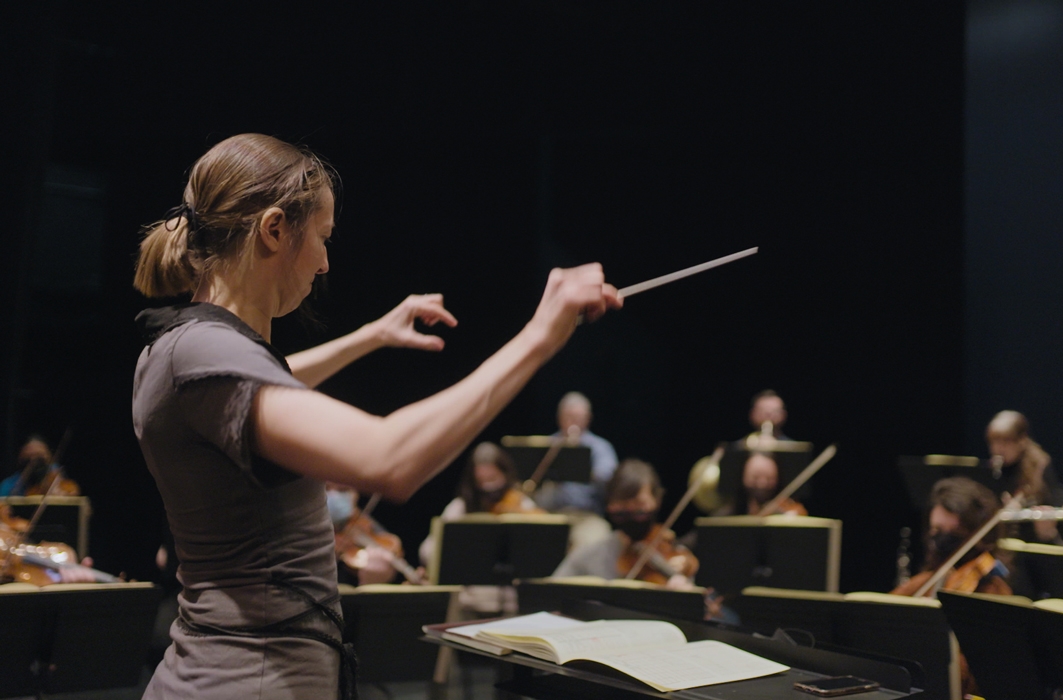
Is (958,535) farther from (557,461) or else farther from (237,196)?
(237,196)

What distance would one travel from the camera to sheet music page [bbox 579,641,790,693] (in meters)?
1.28

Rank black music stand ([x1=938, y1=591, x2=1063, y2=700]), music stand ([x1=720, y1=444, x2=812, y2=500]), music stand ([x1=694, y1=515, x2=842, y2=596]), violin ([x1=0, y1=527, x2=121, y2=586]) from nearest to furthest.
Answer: black music stand ([x1=938, y1=591, x2=1063, y2=700]), violin ([x1=0, y1=527, x2=121, y2=586]), music stand ([x1=694, y1=515, x2=842, y2=596]), music stand ([x1=720, y1=444, x2=812, y2=500])

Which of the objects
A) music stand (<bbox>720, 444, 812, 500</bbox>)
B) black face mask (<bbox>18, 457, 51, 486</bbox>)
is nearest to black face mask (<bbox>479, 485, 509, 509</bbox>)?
music stand (<bbox>720, 444, 812, 500</bbox>)

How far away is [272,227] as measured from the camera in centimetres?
108

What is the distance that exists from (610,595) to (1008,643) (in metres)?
1.43

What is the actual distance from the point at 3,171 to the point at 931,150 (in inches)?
206

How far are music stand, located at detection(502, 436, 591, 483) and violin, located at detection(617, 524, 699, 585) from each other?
5.22ft

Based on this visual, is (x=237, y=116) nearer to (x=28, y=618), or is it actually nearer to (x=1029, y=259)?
(x=28, y=618)

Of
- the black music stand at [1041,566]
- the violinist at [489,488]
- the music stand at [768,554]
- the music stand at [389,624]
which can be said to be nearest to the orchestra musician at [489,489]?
the violinist at [489,488]

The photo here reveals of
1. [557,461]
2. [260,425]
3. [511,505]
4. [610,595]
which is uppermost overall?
[260,425]

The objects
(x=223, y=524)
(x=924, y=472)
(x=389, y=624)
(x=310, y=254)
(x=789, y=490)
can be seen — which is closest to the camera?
(x=223, y=524)

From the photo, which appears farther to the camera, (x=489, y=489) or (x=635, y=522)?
(x=489, y=489)

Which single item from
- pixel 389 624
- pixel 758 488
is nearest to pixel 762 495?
pixel 758 488

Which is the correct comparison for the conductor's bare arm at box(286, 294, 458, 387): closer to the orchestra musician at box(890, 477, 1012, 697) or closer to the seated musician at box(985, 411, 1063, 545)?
the orchestra musician at box(890, 477, 1012, 697)
